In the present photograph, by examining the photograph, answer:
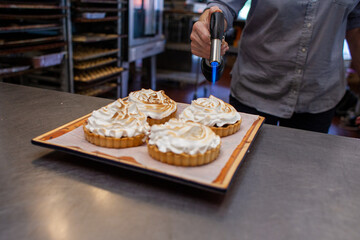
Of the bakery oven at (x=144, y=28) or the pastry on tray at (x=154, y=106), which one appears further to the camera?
the bakery oven at (x=144, y=28)

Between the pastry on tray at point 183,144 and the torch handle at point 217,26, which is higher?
the torch handle at point 217,26

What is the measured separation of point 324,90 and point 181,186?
1.14 meters

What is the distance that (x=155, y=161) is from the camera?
89 cm

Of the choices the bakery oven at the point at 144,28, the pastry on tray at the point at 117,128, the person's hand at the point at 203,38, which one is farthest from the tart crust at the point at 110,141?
the bakery oven at the point at 144,28

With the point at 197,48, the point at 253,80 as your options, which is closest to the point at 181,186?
the point at 197,48

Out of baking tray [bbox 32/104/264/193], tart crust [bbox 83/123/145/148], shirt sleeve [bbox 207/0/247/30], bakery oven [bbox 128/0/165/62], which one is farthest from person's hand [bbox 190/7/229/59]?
bakery oven [bbox 128/0/165/62]

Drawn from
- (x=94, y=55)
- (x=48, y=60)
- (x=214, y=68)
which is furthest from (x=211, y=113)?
(x=94, y=55)

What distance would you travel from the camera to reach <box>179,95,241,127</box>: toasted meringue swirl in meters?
1.16

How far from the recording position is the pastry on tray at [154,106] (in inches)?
48.8

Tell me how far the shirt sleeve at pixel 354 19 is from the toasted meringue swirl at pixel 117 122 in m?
1.24

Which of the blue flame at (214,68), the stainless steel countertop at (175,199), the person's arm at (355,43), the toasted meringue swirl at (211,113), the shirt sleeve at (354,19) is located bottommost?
the stainless steel countertop at (175,199)

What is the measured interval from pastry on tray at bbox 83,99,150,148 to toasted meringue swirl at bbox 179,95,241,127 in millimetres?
213

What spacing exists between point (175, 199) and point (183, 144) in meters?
0.16

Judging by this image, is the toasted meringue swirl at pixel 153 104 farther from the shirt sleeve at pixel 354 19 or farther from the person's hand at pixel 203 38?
the shirt sleeve at pixel 354 19
